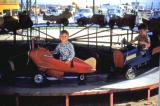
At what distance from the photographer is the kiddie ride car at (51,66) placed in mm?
6621

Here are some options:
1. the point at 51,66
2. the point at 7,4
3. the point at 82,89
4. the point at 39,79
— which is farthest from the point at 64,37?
the point at 7,4

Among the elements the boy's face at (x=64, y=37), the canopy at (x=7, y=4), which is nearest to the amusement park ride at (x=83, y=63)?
the boy's face at (x=64, y=37)

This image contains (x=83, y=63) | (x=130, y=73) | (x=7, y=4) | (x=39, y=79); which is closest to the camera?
(x=39, y=79)

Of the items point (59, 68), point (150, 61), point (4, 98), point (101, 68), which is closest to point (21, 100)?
point (4, 98)

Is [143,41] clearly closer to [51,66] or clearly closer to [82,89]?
[82,89]

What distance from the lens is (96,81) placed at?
23.2 feet

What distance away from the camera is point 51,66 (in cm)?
669

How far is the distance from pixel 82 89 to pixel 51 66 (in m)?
0.76

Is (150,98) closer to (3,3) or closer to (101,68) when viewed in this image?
(101,68)

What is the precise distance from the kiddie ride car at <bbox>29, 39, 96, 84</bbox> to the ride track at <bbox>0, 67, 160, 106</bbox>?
22 cm

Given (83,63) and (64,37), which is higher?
(64,37)

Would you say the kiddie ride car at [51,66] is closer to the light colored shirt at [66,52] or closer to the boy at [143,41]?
the light colored shirt at [66,52]

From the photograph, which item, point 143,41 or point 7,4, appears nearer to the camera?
point 143,41

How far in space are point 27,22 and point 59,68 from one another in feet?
18.0
